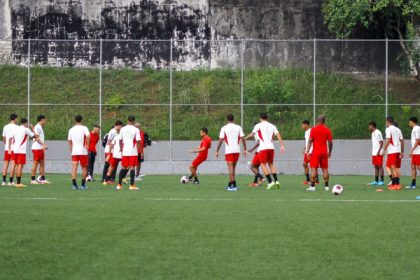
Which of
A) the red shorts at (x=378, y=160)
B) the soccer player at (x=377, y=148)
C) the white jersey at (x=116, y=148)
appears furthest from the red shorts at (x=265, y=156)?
the red shorts at (x=378, y=160)

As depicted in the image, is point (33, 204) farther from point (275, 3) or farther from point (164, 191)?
point (275, 3)

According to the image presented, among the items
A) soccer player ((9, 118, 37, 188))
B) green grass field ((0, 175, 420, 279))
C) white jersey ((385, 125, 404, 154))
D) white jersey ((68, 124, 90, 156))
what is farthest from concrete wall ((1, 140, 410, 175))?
green grass field ((0, 175, 420, 279))

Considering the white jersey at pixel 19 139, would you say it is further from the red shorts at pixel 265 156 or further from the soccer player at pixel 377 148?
the soccer player at pixel 377 148

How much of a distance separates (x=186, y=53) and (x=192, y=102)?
306cm

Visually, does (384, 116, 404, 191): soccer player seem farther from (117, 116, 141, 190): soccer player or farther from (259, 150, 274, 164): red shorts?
(117, 116, 141, 190): soccer player

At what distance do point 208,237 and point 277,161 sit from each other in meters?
22.3

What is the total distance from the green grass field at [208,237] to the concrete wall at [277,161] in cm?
1363

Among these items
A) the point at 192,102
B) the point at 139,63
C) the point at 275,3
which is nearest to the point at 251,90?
the point at 192,102

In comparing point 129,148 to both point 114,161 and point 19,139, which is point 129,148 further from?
point 114,161

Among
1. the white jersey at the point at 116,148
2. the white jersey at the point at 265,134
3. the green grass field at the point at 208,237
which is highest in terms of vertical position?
the white jersey at the point at 265,134

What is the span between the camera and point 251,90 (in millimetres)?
36125

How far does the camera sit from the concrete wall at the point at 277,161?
3434 cm

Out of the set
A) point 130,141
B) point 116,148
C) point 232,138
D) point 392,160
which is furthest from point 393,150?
point 116,148

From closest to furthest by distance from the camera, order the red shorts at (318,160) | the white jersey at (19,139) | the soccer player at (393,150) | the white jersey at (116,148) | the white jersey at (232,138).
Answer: the red shorts at (318,160)
the white jersey at (232,138)
the white jersey at (19,139)
the soccer player at (393,150)
the white jersey at (116,148)
